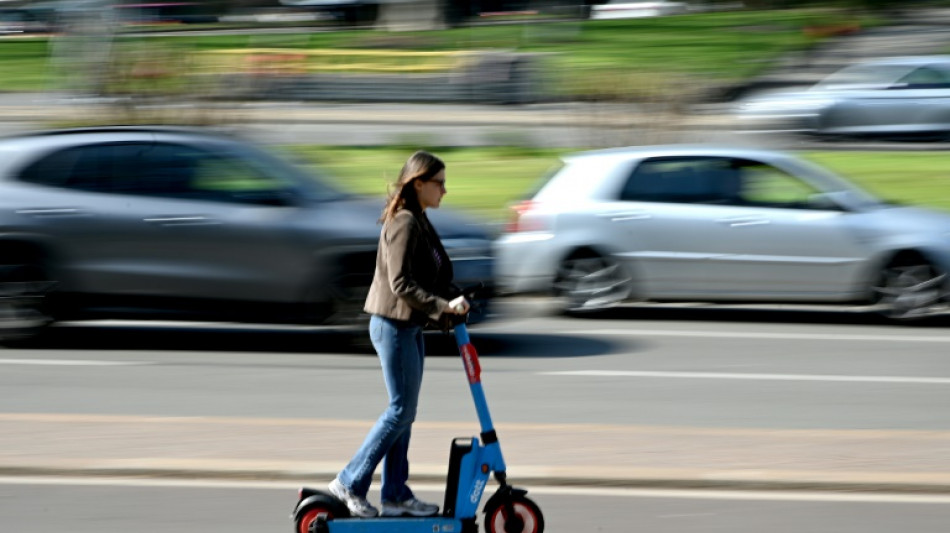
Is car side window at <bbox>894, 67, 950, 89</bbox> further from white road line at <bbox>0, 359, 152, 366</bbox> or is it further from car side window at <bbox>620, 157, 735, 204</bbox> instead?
white road line at <bbox>0, 359, 152, 366</bbox>

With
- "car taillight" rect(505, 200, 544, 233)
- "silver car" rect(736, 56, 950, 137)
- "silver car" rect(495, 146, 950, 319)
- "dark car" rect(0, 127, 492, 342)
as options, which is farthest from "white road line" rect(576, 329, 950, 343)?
"silver car" rect(736, 56, 950, 137)

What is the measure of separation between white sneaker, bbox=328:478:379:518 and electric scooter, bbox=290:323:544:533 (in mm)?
24

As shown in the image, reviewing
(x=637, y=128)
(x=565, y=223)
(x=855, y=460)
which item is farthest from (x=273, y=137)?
(x=855, y=460)

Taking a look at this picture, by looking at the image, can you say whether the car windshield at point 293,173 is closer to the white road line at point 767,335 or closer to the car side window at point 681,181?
the white road line at point 767,335

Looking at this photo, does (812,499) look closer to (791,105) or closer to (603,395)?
(603,395)

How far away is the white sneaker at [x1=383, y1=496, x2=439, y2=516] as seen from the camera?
5.72 m

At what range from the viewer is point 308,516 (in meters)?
5.73

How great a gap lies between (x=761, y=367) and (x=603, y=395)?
A: 1.58 m

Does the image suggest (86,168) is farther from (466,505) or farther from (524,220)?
(466,505)

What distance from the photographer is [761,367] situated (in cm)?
1027

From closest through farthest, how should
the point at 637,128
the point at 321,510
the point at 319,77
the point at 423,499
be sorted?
1. the point at 321,510
2. the point at 423,499
3. the point at 637,128
4. the point at 319,77

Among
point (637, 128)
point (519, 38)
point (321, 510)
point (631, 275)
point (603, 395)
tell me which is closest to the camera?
point (321, 510)

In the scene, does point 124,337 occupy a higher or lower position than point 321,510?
lower

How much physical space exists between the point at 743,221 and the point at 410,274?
24.1ft
